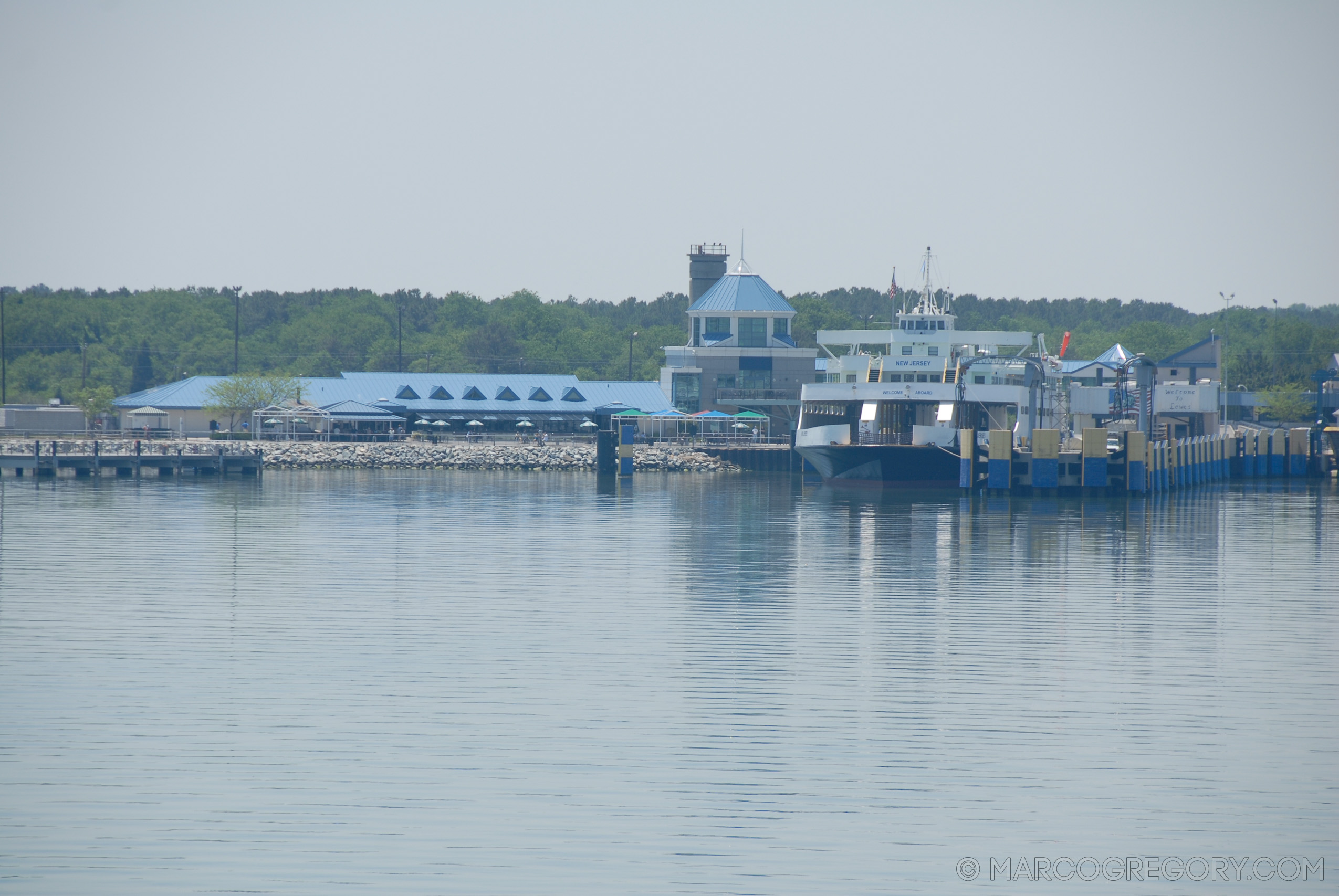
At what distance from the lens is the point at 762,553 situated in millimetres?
36250

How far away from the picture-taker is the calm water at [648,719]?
40.5 feet

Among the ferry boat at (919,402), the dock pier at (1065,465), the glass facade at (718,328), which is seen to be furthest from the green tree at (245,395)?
the dock pier at (1065,465)

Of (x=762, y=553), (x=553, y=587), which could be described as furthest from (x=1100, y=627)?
(x=762, y=553)

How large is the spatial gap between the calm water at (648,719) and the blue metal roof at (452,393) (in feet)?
232

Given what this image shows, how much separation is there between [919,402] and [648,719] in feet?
156

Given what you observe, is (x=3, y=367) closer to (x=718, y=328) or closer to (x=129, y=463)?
(x=129, y=463)

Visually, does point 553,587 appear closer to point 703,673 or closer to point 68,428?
point 703,673

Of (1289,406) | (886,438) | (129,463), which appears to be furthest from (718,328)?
(1289,406)

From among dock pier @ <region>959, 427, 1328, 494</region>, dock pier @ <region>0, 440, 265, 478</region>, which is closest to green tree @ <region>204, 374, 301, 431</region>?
dock pier @ <region>0, 440, 265, 478</region>

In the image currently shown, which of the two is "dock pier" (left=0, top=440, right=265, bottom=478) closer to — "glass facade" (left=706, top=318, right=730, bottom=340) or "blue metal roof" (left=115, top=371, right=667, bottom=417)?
"blue metal roof" (left=115, top=371, right=667, bottom=417)

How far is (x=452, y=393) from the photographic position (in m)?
107

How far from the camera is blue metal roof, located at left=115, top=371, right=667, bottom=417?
342 feet

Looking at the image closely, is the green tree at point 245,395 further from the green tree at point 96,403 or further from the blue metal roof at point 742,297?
the blue metal roof at point 742,297

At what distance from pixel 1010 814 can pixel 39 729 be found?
429 inches
